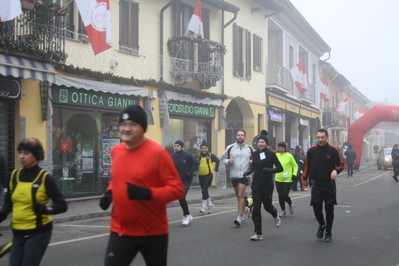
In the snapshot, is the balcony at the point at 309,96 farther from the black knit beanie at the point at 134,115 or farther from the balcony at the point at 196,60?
the black knit beanie at the point at 134,115

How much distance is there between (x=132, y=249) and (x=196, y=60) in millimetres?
17458

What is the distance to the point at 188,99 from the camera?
70.1 ft

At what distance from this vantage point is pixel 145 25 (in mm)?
19094

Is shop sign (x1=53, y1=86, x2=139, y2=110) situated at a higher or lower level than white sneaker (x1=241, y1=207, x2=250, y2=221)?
higher

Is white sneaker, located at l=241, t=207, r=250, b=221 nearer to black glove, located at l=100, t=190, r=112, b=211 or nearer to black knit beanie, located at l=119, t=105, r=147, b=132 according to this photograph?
black glove, located at l=100, t=190, r=112, b=211

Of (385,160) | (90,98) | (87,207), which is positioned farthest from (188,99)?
(385,160)

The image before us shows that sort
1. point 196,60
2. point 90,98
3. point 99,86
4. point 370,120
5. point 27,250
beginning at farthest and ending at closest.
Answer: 1. point 370,120
2. point 196,60
3. point 99,86
4. point 90,98
5. point 27,250

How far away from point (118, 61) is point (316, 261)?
11.5 meters

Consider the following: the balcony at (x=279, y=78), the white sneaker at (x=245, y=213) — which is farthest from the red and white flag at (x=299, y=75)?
the white sneaker at (x=245, y=213)

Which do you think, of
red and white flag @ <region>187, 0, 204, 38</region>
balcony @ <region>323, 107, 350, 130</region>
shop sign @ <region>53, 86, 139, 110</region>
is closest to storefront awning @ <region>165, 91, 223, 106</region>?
shop sign @ <region>53, 86, 139, 110</region>

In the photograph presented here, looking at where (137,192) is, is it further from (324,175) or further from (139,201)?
(324,175)

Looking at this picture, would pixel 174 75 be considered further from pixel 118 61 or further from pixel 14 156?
pixel 14 156

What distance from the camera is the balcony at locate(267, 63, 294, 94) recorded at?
96.3 ft

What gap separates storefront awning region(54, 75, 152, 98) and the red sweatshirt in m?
11.4
